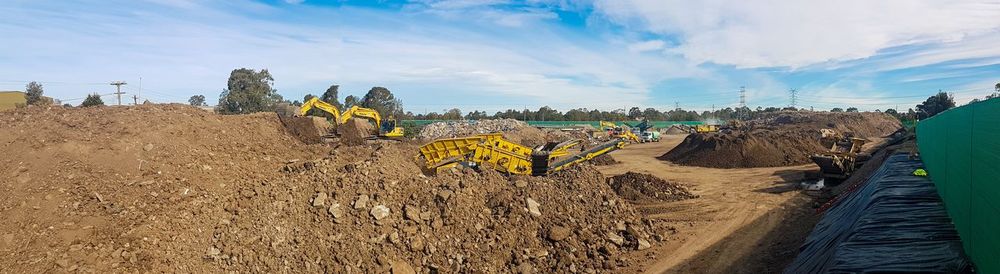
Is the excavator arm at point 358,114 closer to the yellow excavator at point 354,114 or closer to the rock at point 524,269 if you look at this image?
the yellow excavator at point 354,114

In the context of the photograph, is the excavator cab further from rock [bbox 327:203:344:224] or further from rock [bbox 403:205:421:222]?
rock [bbox 327:203:344:224]

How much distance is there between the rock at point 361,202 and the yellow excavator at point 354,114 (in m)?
11.2

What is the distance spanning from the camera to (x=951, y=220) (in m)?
5.30

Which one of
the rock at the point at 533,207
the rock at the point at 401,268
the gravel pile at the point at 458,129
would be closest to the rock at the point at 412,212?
the rock at the point at 401,268

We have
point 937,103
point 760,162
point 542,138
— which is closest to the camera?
point 760,162

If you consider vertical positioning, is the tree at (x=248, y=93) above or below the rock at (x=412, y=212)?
above

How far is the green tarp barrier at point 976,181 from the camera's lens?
3.26 m

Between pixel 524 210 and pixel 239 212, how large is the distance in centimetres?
456

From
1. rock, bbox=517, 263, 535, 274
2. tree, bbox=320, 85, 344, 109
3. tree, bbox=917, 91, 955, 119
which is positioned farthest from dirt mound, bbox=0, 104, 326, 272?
tree, bbox=917, 91, 955, 119

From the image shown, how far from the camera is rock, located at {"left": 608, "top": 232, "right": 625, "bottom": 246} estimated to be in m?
9.23

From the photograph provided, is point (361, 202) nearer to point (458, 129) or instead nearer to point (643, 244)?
point (643, 244)

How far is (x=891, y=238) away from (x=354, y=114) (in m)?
21.5

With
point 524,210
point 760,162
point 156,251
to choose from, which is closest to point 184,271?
point 156,251

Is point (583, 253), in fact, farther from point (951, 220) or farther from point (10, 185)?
point (10, 185)
